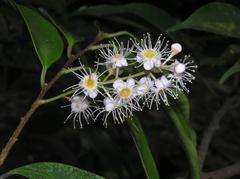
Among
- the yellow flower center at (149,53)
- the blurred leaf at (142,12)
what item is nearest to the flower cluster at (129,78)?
the yellow flower center at (149,53)

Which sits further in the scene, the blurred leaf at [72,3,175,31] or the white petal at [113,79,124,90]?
the blurred leaf at [72,3,175,31]

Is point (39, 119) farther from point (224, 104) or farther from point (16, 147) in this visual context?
point (224, 104)

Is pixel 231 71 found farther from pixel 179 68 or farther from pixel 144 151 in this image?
pixel 144 151

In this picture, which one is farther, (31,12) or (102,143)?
(102,143)

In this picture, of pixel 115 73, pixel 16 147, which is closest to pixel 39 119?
pixel 16 147

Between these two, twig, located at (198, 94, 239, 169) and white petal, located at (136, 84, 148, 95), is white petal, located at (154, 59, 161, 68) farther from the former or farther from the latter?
twig, located at (198, 94, 239, 169)

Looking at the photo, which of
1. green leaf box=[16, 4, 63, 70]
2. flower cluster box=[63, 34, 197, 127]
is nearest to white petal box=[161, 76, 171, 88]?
flower cluster box=[63, 34, 197, 127]
